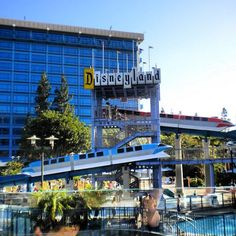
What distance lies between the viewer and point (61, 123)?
196 feet

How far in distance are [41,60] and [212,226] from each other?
10392 centimetres

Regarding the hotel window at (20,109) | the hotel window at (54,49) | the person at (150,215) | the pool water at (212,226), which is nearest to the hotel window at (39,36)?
the hotel window at (54,49)

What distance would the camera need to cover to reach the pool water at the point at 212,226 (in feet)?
42.6

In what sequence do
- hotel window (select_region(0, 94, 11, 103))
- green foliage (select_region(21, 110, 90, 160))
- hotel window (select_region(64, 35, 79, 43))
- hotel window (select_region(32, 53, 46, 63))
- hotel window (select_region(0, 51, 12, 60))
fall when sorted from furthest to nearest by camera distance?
hotel window (select_region(64, 35, 79, 43))
hotel window (select_region(32, 53, 46, 63))
hotel window (select_region(0, 51, 12, 60))
hotel window (select_region(0, 94, 11, 103))
green foliage (select_region(21, 110, 90, 160))

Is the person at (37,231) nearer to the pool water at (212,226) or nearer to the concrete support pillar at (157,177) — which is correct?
the pool water at (212,226)

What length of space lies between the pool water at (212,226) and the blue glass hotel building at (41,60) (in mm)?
90645

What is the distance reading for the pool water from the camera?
12992mm

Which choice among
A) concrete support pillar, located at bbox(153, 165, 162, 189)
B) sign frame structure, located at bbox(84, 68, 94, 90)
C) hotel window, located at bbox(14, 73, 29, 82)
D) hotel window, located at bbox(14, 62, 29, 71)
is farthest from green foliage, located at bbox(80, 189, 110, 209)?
hotel window, located at bbox(14, 62, 29, 71)

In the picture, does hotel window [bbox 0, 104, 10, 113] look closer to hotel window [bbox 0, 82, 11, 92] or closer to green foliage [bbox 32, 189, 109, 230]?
hotel window [bbox 0, 82, 11, 92]

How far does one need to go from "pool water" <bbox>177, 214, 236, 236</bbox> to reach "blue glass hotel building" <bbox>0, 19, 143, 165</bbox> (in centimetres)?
9065

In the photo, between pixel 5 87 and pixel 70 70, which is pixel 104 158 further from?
pixel 70 70

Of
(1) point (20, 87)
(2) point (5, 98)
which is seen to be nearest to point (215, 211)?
(2) point (5, 98)

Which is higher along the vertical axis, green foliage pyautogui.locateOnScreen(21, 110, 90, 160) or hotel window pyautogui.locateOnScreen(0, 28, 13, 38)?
hotel window pyautogui.locateOnScreen(0, 28, 13, 38)

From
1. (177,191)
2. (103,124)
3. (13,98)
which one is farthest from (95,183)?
(13,98)
